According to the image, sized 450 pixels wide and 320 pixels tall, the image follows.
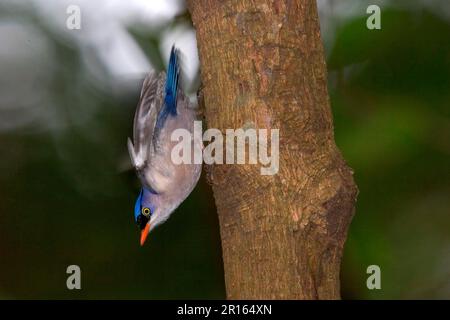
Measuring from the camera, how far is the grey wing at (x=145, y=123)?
99.8 inches

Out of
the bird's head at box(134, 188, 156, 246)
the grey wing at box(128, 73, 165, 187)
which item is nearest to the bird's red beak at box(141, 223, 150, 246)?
the bird's head at box(134, 188, 156, 246)

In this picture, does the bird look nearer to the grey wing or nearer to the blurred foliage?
the grey wing

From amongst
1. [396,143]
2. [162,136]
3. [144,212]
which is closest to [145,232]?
[144,212]

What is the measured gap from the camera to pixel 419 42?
265 centimetres

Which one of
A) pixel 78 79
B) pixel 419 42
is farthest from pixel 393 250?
pixel 78 79

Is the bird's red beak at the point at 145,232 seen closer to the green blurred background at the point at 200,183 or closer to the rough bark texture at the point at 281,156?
the green blurred background at the point at 200,183

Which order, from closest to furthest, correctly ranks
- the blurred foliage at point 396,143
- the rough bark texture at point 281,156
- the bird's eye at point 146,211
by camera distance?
the rough bark texture at point 281,156 → the blurred foliage at point 396,143 → the bird's eye at point 146,211

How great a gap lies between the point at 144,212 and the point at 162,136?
0.94ft

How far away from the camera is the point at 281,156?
5.99ft

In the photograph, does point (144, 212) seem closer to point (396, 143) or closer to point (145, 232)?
point (145, 232)

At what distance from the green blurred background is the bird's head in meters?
0.07

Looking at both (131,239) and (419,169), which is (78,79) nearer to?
(131,239)

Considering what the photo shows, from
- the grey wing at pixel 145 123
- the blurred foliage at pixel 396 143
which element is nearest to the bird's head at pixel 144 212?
the grey wing at pixel 145 123

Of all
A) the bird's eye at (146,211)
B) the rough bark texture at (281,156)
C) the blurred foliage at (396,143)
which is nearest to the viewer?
the rough bark texture at (281,156)
